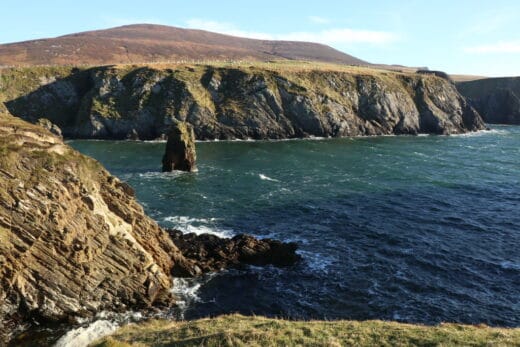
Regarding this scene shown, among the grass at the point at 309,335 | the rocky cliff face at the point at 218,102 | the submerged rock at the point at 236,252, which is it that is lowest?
the submerged rock at the point at 236,252

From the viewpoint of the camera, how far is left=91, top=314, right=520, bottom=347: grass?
2097cm

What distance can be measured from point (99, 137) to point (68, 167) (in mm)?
85466

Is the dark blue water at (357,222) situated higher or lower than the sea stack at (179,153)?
lower

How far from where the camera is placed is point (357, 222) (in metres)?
51.2

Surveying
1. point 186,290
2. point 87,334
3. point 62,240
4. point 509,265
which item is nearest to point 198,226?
point 186,290

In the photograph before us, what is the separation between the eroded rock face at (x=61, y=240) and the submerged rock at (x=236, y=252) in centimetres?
565

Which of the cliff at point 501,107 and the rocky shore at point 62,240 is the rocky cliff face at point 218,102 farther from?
the rocky shore at point 62,240

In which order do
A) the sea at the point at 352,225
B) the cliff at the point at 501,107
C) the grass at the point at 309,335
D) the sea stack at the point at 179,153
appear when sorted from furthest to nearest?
the cliff at the point at 501,107
the sea stack at the point at 179,153
the sea at the point at 352,225
the grass at the point at 309,335

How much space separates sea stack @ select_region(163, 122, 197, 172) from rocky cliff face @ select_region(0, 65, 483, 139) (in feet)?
123

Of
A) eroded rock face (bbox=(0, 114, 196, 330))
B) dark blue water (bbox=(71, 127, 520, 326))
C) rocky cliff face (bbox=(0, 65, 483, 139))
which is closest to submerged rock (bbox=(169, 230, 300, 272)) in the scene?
dark blue water (bbox=(71, 127, 520, 326))

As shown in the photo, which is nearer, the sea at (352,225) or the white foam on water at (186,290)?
the white foam on water at (186,290)

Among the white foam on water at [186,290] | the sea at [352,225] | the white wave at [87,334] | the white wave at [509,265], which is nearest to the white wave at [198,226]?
the sea at [352,225]

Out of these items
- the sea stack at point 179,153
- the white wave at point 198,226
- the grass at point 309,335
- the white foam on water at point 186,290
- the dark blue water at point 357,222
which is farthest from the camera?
the sea stack at point 179,153

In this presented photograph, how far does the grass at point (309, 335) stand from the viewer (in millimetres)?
20969
